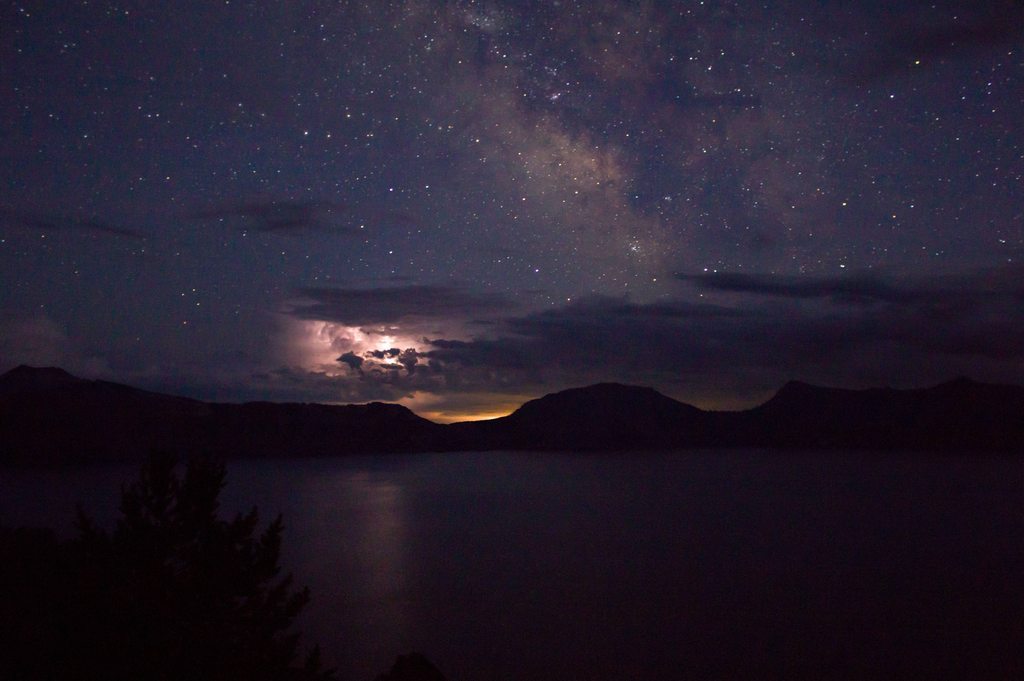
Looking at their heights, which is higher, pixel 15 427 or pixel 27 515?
pixel 15 427

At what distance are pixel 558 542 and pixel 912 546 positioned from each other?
138 ft

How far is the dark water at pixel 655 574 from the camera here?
36656 millimetres

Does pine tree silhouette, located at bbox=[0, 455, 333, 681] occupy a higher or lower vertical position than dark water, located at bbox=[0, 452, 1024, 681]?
higher

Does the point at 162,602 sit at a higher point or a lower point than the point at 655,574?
higher

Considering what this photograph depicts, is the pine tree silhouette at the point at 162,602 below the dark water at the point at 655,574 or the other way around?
the other way around

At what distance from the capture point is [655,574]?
5712 cm

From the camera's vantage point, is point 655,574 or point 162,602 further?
point 655,574

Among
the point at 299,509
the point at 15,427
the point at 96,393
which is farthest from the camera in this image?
the point at 96,393

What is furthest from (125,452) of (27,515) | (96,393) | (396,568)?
(396,568)

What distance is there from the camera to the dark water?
120 ft

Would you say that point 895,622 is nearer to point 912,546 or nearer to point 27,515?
point 912,546

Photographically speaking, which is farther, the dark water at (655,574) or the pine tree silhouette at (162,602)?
the dark water at (655,574)

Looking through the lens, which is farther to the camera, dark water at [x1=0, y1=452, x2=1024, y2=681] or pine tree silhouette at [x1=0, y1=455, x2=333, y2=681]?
dark water at [x1=0, y1=452, x2=1024, y2=681]

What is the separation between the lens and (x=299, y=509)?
99312 millimetres
